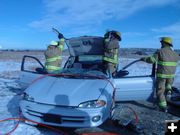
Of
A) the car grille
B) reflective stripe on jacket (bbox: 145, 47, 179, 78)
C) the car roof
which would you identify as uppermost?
the car roof

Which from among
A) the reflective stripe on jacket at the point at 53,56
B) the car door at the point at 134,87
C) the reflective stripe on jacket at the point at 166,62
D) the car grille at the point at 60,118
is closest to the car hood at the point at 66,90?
the car grille at the point at 60,118

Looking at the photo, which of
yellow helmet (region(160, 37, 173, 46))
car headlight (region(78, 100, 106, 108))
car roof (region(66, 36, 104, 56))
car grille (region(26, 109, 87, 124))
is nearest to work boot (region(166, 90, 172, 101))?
yellow helmet (region(160, 37, 173, 46))

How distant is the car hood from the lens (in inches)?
194

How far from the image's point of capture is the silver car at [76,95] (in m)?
4.80

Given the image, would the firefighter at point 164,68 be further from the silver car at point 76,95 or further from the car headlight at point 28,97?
the car headlight at point 28,97

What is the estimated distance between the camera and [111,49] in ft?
24.6

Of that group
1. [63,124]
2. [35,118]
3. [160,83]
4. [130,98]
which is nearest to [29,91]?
[35,118]

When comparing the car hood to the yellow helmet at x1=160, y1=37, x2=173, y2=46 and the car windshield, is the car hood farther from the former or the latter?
the yellow helmet at x1=160, y1=37, x2=173, y2=46

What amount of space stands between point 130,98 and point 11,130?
9.40ft

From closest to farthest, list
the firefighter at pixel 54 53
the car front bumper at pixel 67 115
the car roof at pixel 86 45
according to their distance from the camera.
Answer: the car front bumper at pixel 67 115
the car roof at pixel 86 45
the firefighter at pixel 54 53

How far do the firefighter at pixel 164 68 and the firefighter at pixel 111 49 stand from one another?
1139mm

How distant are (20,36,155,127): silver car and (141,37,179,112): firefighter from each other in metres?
0.46

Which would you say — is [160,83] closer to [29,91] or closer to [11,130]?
[29,91]

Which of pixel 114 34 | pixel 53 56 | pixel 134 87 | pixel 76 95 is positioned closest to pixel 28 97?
pixel 76 95
